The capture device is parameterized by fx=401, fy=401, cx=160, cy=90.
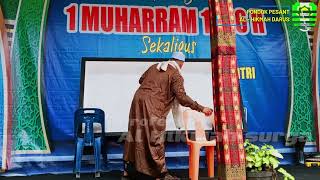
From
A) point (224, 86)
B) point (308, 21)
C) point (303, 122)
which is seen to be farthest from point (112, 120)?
point (308, 21)

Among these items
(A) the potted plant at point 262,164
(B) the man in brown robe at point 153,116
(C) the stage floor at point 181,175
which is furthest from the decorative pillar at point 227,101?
(C) the stage floor at point 181,175

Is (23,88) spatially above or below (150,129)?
above

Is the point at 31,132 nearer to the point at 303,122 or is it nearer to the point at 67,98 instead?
the point at 67,98

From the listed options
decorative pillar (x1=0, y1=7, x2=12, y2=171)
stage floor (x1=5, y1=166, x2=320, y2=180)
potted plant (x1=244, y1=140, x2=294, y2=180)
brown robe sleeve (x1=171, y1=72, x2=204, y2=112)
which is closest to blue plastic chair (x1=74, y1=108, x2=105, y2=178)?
stage floor (x1=5, y1=166, x2=320, y2=180)

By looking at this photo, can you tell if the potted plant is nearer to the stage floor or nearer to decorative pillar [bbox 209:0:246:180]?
decorative pillar [bbox 209:0:246:180]

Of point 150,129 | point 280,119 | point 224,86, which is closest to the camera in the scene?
point 224,86

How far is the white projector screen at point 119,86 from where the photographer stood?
18.9 ft

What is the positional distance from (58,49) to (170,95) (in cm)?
202

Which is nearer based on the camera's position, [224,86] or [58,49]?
[224,86]

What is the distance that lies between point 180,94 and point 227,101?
3.04 ft

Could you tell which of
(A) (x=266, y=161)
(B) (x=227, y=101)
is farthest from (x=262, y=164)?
(B) (x=227, y=101)

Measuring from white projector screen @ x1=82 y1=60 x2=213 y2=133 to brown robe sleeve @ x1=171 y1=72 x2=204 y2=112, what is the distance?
1.11 meters

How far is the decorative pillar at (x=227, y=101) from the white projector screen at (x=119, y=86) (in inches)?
71.3

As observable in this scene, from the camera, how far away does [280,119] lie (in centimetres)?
630
